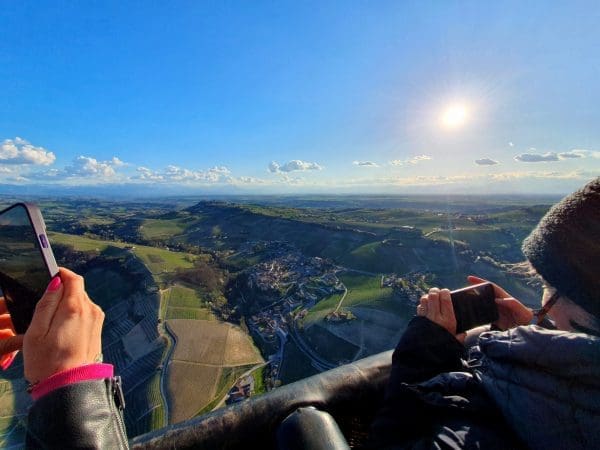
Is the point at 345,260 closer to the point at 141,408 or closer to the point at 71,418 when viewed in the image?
the point at 141,408

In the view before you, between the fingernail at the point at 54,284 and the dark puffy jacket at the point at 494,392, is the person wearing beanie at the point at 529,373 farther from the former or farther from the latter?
the fingernail at the point at 54,284

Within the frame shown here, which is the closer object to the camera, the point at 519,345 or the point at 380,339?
the point at 519,345

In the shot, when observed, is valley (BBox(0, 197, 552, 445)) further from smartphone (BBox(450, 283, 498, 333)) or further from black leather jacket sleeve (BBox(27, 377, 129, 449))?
black leather jacket sleeve (BBox(27, 377, 129, 449))

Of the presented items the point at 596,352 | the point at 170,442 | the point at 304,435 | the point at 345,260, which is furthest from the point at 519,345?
the point at 345,260

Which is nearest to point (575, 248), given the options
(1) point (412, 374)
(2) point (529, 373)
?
(2) point (529, 373)

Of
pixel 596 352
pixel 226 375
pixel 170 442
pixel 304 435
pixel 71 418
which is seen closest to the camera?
pixel 71 418

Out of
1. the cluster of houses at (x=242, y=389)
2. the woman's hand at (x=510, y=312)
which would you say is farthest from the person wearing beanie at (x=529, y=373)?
the cluster of houses at (x=242, y=389)
